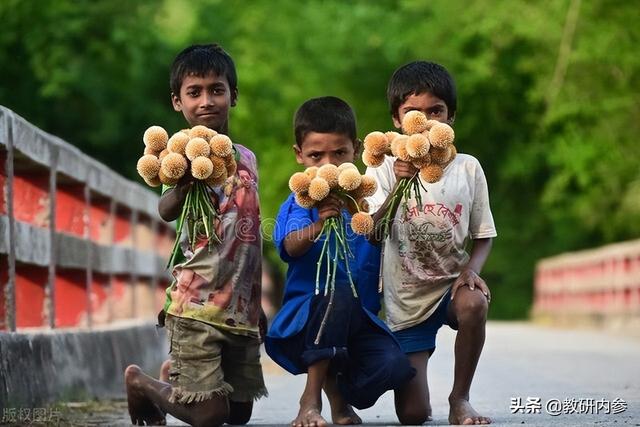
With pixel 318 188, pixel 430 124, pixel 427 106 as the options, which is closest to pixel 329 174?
pixel 318 188

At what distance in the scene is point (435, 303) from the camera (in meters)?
6.68

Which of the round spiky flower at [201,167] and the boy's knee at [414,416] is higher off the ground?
the round spiky flower at [201,167]

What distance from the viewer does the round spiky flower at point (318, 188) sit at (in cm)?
597

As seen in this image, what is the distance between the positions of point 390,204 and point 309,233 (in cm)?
39

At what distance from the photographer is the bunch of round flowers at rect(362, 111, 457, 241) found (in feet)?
19.9

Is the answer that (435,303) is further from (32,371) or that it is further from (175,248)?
(32,371)

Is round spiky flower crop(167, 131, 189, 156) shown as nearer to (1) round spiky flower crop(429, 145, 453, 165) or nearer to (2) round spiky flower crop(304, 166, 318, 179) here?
(2) round spiky flower crop(304, 166, 318, 179)

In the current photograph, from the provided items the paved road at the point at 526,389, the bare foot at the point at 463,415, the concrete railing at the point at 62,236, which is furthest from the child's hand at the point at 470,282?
the concrete railing at the point at 62,236

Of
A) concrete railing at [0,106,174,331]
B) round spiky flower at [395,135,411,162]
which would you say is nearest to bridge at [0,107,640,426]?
concrete railing at [0,106,174,331]

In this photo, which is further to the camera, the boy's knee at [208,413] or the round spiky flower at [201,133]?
the boy's knee at [208,413]

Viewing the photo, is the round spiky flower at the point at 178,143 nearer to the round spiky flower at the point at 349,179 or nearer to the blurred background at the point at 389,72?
the round spiky flower at the point at 349,179

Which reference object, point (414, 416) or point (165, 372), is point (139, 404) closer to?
point (165, 372)

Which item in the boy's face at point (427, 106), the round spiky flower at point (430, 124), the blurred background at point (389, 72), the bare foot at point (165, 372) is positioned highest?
the blurred background at point (389, 72)

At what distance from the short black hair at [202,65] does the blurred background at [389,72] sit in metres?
18.2
